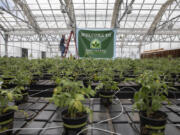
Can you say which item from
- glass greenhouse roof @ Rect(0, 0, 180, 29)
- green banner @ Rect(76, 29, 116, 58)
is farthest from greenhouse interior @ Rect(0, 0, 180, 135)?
glass greenhouse roof @ Rect(0, 0, 180, 29)

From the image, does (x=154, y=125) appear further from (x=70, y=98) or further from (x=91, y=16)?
(x=91, y=16)

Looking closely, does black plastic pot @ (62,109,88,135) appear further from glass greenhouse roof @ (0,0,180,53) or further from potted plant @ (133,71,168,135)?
glass greenhouse roof @ (0,0,180,53)

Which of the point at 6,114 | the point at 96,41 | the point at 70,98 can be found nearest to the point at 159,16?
the point at 96,41

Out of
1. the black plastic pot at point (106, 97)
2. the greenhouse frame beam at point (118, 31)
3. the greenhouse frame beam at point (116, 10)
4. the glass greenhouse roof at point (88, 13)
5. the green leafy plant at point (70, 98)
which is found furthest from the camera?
the greenhouse frame beam at point (118, 31)

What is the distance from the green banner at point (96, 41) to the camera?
232 inches

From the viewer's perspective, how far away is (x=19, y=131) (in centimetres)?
132

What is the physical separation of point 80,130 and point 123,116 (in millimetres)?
694

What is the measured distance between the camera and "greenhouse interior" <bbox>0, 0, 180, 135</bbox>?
1.18 metres

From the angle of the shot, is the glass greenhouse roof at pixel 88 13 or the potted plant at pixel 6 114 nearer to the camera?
the potted plant at pixel 6 114

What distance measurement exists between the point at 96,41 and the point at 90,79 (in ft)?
11.0

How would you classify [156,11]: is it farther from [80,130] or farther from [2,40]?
[2,40]

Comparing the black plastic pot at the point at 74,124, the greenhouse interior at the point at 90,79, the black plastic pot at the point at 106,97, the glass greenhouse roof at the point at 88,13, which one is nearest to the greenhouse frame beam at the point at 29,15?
the greenhouse interior at the point at 90,79

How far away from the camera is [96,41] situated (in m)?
5.90

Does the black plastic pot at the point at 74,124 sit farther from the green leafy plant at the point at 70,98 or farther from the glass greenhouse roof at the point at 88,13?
the glass greenhouse roof at the point at 88,13
